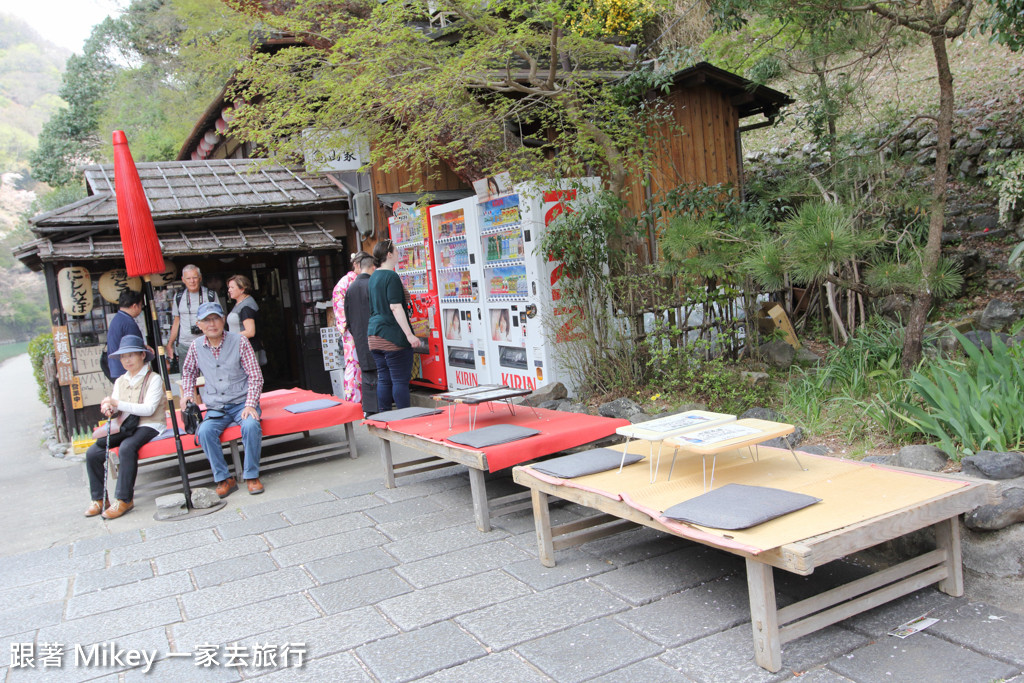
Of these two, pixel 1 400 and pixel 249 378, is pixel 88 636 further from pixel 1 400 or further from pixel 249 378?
pixel 1 400

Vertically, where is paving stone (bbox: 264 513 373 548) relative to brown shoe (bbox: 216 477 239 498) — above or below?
below

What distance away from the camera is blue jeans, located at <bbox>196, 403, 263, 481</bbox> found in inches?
217

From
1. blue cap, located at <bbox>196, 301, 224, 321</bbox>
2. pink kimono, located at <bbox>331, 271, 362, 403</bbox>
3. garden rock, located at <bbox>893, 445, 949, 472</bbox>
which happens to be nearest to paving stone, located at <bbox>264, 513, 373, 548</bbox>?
blue cap, located at <bbox>196, 301, 224, 321</bbox>

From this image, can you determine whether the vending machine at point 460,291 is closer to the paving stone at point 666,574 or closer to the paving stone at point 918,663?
the paving stone at point 666,574

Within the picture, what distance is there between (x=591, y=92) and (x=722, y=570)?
510 cm

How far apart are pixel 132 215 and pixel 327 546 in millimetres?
2618

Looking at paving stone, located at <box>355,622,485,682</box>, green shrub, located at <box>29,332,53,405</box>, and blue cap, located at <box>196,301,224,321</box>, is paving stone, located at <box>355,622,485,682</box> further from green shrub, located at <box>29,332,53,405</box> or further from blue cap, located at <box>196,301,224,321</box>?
green shrub, located at <box>29,332,53,405</box>

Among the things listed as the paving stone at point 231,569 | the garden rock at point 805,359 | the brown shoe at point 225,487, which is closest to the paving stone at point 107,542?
the brown shoe at point 225,487

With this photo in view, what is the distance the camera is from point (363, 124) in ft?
24.6

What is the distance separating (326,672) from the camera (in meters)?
2.84

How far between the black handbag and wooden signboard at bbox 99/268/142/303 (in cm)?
369

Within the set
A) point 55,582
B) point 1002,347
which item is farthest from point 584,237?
point 55,582

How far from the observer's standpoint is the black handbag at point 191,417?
5.43m

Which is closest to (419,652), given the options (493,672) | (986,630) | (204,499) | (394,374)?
(493,672)
